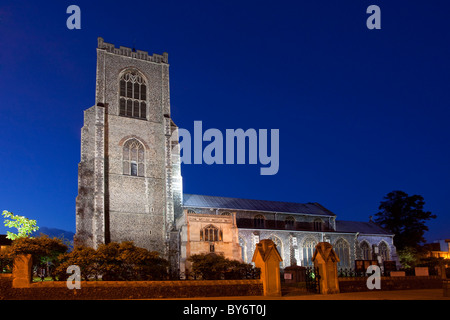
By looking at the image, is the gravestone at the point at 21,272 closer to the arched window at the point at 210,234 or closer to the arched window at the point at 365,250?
the arched window at the point at 210,234

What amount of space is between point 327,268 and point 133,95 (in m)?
37.1

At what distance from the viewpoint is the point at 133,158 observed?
4941 cm

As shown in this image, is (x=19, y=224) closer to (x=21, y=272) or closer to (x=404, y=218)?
(x=21, y=272)

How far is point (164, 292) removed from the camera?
20312mm

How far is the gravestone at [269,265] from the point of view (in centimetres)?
2036

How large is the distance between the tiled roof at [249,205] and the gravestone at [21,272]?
31.4m

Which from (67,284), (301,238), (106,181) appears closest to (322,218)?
(301,238)

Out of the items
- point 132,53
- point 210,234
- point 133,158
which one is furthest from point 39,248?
point 132,53

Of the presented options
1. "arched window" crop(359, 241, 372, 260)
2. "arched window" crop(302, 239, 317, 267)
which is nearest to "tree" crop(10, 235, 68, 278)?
"arched window" crop(302, 239, 317, 267)

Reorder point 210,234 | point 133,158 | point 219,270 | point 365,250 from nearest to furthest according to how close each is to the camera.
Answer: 1. point 219,270
2. point 210,234
3. point 133,158
4. point 365,250

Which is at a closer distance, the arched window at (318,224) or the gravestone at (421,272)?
the gravestone at (421,272)

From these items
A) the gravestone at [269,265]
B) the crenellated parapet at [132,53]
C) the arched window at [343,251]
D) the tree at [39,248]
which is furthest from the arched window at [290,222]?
the gravestone at [269,265]
